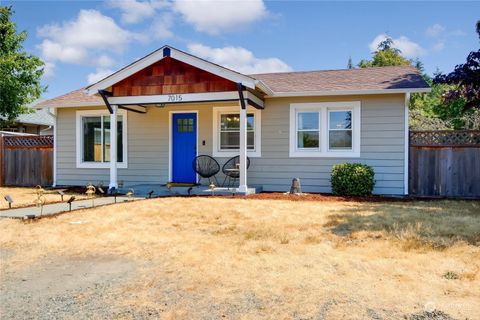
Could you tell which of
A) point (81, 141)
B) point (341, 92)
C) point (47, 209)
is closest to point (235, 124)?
point (341, 92)

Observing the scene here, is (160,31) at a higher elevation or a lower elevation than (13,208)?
higher

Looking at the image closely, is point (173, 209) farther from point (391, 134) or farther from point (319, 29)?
point (319, 29)

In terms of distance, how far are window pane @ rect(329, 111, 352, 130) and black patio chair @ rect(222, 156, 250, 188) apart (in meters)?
2.51

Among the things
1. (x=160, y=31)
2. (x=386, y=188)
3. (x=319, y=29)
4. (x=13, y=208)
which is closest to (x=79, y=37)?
(x=160, y=31)

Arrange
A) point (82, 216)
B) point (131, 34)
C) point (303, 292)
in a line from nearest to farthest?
point (303, 292) < point (82, 216) < point (131, 34)

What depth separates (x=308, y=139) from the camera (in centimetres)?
1039

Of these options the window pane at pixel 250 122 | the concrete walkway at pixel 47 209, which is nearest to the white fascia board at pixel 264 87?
the window pane at pixel 250 122

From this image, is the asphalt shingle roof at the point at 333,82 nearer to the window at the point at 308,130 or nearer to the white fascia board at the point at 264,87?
the white fascia board at the point at 264,87

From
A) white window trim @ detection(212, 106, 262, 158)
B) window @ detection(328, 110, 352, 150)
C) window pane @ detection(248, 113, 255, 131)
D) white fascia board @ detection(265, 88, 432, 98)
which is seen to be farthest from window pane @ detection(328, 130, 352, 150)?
window pane @ detection(248, 113, 255, 131)

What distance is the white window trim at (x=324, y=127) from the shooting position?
32.4 ft

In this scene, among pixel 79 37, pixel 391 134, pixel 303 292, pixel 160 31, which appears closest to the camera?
pixel 303 292

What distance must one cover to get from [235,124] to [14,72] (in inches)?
606

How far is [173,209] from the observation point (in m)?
7.26

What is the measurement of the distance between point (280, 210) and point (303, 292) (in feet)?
13.5
